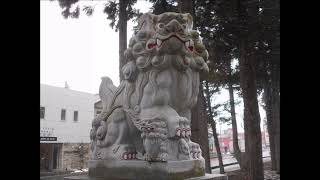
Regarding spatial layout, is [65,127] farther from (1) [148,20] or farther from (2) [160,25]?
(2) [160,25]

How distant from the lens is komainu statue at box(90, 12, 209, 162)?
157 inches

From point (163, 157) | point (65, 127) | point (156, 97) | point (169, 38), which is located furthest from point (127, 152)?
point (65, 127)

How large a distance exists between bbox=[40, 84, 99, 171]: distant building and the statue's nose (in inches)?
574

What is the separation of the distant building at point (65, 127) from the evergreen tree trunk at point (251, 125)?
37.0ft

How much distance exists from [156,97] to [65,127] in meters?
16.6

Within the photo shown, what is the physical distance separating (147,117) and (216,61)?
723 centimetres

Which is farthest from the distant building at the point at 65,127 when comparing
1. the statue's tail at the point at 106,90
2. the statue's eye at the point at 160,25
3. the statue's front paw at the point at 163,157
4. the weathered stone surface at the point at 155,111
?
the statue's front paw at the point at 163,157

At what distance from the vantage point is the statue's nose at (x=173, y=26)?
4043 mm

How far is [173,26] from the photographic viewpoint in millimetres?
4051
